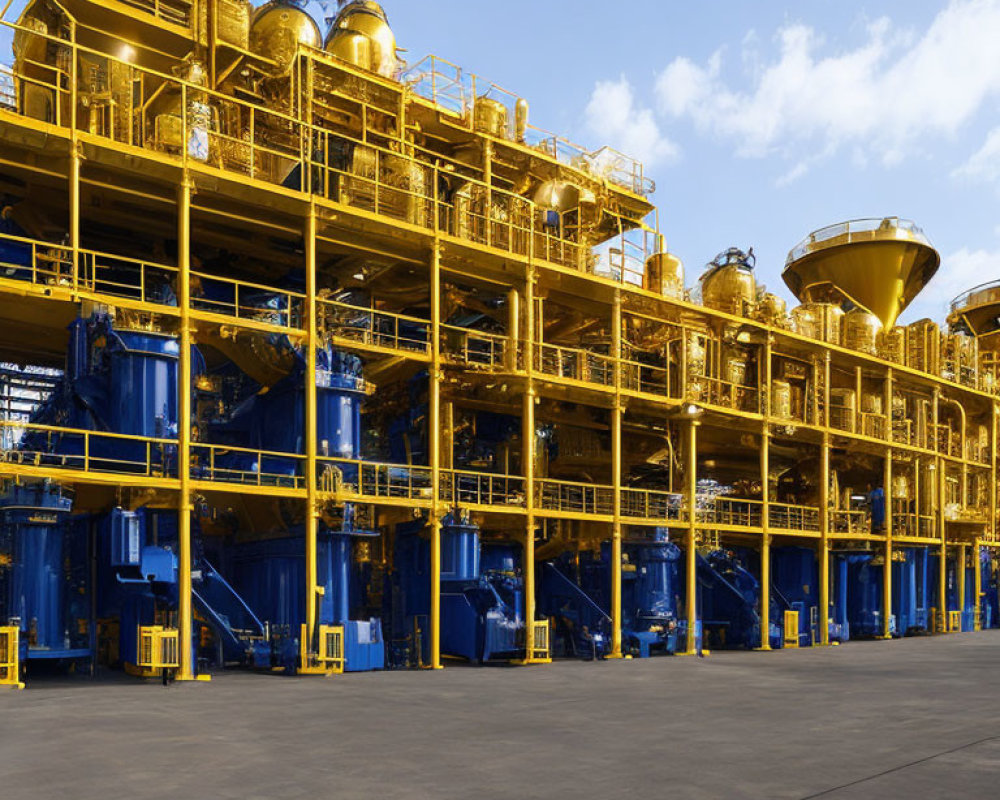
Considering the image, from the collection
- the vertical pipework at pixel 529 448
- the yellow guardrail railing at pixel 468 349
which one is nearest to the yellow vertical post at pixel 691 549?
the vertical pipework at pixel 529 448

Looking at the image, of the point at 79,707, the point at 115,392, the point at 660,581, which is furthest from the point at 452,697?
the point at 660,581

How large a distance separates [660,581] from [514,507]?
6.61m

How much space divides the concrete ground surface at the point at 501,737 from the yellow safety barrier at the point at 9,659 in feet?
2.46

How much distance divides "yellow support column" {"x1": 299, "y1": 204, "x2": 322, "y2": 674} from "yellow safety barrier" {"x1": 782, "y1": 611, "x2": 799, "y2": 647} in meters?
20.9

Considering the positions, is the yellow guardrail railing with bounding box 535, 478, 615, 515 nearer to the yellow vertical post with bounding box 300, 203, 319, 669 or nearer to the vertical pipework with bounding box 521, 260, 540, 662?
the vertical pipework with bounding box 521, 260, 540, 662

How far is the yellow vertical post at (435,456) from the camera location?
2700cm

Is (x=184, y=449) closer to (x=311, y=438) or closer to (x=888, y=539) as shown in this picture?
(x=311, y=438)

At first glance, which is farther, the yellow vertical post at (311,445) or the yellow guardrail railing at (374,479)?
the yellow guardrail railing at (374,479)

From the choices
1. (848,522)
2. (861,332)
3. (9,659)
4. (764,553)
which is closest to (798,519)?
(848,522)

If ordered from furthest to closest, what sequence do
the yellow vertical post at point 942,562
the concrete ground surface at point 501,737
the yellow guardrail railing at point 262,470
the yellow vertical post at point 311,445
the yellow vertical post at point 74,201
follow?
the yellow vertical post at point 942,562 → the yellow guardrail railing at point 262,470 → the yellow vertical post at point 311,445 → the yellow vertical post at point 74,201 → the concrete ground surface at point 501,737

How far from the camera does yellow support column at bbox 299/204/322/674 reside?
2420 centimetres

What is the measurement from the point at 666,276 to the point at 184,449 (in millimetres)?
20222

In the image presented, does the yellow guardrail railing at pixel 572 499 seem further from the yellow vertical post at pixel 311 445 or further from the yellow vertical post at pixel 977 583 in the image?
the yellow vertical post at pixel 977 583

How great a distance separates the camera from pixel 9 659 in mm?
20000
